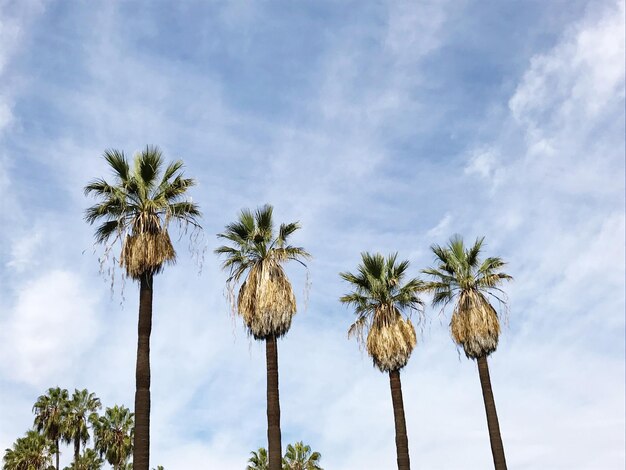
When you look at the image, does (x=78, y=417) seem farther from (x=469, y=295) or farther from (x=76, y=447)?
(x=469, y=295)

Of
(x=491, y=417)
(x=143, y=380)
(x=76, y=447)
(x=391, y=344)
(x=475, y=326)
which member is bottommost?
(x=491, y=417)

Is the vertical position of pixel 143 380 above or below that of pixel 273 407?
above

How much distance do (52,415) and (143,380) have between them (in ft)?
145

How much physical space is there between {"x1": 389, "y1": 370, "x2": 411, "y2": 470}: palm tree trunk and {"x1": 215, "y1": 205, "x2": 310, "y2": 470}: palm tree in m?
7.80

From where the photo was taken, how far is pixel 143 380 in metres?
24.8

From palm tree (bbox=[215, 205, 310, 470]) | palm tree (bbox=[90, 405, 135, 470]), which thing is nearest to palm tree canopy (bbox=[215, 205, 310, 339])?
palm tree (bbox=[215, 205, 310, 470])

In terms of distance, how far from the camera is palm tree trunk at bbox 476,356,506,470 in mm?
32938

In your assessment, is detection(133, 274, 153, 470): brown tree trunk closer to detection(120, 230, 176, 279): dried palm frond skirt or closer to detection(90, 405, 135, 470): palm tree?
detection(120, 230, 176, 279): dried palm frond skirt

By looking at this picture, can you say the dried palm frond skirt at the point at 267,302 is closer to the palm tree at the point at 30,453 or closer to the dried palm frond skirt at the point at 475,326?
the dried palm frond skirt at the point at 475,326

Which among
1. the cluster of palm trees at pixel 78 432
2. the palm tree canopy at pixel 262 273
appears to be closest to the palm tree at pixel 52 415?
the cluster of palm trees at pixel 78 432

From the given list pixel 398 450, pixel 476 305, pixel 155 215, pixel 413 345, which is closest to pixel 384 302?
pixel 413 345

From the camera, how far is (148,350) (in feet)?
84.5

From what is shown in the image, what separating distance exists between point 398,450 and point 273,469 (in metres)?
8.47

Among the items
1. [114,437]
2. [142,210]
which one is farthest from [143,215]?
[114,437]
